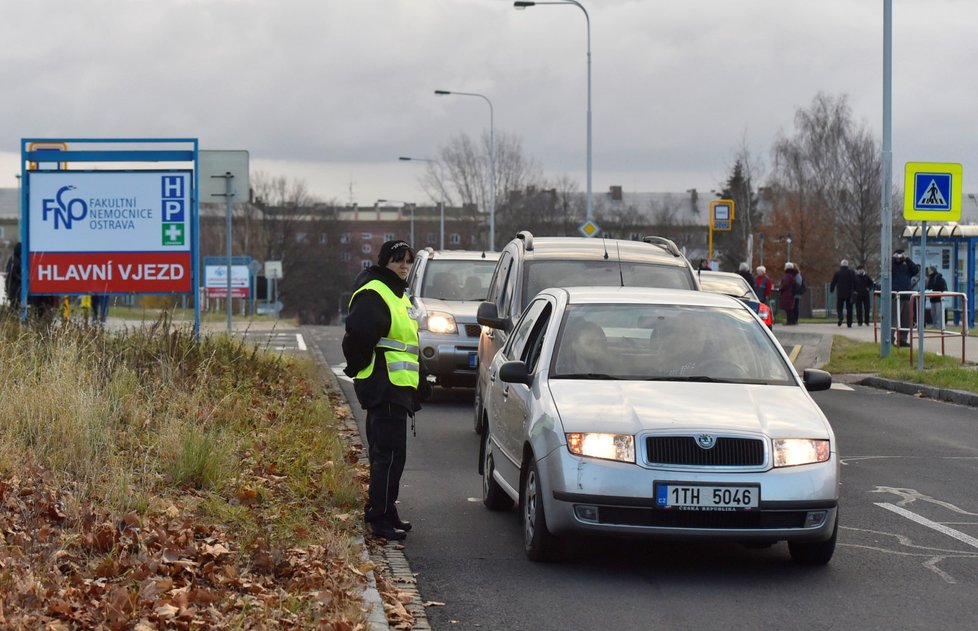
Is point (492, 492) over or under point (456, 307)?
under

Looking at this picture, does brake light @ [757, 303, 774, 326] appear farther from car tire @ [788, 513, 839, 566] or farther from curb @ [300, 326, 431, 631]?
curb @ [300, 326, 431, 631]

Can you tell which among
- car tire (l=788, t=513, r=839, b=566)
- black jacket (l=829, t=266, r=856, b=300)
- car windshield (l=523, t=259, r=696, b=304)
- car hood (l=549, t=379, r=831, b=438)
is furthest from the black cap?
black jacket (l=829, t=266, r=856, b=300)

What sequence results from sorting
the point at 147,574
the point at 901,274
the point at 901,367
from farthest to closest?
1. the point at 901,274
2. the point at 901,367
3. the point at 147,574

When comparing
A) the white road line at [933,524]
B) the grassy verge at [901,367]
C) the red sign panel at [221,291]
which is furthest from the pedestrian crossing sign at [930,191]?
the red sign panel at [221,291]

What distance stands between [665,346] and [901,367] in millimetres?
14623

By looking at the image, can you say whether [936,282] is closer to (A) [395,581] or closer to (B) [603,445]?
(B) [603,445]

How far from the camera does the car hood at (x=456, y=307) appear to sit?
16.8 meters

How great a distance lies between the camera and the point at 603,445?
24.4ft

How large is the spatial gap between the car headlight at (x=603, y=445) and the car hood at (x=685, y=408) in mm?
31

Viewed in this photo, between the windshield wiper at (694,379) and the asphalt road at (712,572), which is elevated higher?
the windshield wiper at (694,379)

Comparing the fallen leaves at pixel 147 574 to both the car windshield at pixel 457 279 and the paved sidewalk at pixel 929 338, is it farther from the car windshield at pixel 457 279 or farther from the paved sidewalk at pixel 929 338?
the paved sidewalk at pixel 929 338

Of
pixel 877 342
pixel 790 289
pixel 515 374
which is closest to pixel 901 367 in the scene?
pixel 877 342

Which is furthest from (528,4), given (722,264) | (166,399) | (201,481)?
(722,264)

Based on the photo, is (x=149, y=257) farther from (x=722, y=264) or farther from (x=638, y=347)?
(x=722, y=264)
